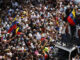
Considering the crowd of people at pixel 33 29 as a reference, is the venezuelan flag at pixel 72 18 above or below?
above

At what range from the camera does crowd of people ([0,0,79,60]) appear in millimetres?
9562

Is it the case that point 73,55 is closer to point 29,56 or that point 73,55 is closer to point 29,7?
point 29,56

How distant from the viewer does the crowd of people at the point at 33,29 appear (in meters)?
9.56

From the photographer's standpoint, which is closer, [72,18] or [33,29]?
[72,18]

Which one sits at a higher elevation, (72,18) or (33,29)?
(72,18)

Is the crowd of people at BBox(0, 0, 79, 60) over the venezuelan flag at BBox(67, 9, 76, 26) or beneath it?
beneath

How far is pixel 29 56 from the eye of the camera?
9625 millimetres

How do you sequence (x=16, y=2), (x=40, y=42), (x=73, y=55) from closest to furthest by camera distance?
(x=73, y=55)
(x=40, y=42)
(x=16, y=2)

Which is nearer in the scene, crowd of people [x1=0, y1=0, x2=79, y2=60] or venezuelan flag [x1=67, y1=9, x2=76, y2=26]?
crowd of people [x1=0, y1=0, x2=79, y2=60]

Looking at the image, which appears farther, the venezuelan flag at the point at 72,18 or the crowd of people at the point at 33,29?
the venezuelan flag at the point at 72,18

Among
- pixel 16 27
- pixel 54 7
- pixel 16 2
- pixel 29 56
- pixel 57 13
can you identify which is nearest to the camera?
pixel 29 56

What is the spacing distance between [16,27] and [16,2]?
4.45 meters

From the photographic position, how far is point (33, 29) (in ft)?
38.8

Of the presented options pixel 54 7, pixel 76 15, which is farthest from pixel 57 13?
pixel 76 15
